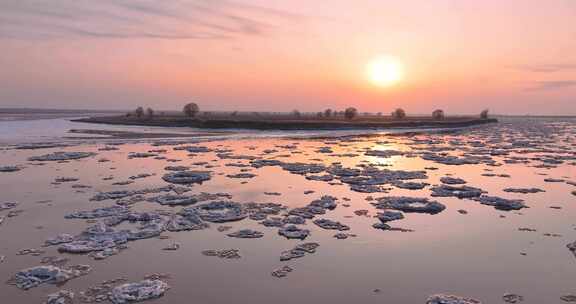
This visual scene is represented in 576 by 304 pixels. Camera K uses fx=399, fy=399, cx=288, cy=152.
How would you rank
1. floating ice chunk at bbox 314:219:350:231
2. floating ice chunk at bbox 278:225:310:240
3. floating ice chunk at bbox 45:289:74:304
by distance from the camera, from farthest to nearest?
floating ice chunk at bbox 314:219:350:231 → floating ice chunk at bbox 278:225:310:240 → floating ice chunk at bbox 45:289:74:304

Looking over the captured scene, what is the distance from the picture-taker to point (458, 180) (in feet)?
56.5

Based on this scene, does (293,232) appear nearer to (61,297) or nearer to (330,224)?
(330,224)

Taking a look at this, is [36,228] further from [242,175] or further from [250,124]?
[250,124]

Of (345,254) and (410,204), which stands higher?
(410,204)

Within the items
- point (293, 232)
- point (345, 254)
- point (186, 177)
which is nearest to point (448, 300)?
point (345, 254)

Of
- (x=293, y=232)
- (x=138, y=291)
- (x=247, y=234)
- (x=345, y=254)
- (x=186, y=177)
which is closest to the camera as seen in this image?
(x=138, y=291)

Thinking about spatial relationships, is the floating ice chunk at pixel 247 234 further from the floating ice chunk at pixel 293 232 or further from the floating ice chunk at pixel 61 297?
the floating ice chunk at pixel 61 297

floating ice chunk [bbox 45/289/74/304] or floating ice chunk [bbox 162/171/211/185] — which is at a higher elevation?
floating ice chunk [bbox 162/171/211/185]

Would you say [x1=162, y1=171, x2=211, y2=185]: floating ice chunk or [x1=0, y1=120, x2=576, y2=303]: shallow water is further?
[x1=162, y1=171, x2=211, y2=185]: floating ice chunk

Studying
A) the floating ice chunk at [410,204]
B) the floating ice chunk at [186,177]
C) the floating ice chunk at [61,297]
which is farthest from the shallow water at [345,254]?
the floating ice chunk at [186,177]

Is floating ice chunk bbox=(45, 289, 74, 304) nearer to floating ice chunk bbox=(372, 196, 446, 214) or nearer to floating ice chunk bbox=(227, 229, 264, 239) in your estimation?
floating ice chunk bbox=(227, 229, 264, 239)

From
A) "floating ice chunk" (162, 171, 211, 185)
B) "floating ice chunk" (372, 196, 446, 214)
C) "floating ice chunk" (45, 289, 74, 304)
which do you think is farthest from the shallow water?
"floating ice chunk" (162, 171, 211, 185)

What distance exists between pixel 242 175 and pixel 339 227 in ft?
28.1

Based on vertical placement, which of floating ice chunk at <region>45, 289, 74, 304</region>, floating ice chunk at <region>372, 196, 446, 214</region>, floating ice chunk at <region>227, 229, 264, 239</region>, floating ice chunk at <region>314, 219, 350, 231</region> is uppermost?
floating ice chunk at <region>372, 196, 446, 214</region>
